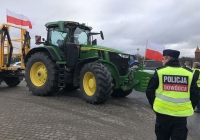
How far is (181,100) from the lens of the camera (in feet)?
10.7

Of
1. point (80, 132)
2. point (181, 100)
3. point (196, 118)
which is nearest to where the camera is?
point (181, 100)

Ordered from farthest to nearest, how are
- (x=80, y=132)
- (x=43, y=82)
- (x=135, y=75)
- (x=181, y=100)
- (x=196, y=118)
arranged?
(x=43, y=82), (x=135, y=75), (x=196, y=118), (x=80, y=132), (x=181, y=100)

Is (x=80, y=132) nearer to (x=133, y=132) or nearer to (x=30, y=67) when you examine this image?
(x=133, y=132)

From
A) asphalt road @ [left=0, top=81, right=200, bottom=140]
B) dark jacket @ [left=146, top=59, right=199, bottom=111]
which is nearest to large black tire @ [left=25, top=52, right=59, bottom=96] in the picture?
asphalt road @ [left=0, top=81, right=200, bottom=140]

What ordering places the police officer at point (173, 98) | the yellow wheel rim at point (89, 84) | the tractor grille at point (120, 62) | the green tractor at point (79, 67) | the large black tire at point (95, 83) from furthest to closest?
the tractor grille at point (120, 62), the yellow wheel rim at point (89, 84), the green tractor at point (79, 67), the large black tire at point (95, 83), the police officer at point (173, 98)

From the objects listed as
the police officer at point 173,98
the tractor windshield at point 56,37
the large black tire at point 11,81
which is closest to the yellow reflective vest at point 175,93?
the police officer at point 173,98

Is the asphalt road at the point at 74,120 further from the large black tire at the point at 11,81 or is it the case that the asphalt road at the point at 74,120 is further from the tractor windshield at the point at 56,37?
the large black tire at the point at 11,81

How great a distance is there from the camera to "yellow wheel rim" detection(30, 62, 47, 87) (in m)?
8.55

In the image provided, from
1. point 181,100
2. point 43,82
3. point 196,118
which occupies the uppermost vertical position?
point 181,100

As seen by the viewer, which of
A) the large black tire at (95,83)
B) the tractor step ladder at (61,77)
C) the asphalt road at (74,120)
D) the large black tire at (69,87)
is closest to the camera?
the asphalt road at (74,120)

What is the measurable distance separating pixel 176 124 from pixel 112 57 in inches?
189

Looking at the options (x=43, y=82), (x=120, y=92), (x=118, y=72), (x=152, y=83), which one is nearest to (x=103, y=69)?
(x=118, y=72)

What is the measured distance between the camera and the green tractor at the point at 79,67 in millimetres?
7159

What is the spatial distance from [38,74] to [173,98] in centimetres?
626
